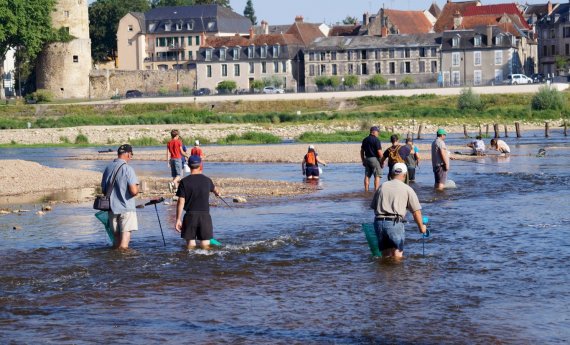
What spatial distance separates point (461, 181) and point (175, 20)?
10520 centimetres

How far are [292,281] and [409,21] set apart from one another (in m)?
107

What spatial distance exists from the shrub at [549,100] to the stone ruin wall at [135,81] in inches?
1874

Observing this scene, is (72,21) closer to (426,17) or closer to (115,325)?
(426,17)

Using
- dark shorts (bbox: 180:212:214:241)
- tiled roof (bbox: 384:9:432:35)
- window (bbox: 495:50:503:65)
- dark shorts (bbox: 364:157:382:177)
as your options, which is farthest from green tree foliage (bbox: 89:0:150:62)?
dark shorts (bbox: 180:212:214:241)

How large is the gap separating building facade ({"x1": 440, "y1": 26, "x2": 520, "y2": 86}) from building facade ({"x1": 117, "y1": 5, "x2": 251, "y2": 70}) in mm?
32232

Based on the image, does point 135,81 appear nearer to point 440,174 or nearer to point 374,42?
point 374,42

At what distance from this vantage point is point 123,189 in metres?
16.6

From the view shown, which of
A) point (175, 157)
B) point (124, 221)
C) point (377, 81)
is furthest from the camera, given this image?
point (377, 81)

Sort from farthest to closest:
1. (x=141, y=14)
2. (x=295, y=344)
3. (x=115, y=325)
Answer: (x=141, y=14) < (x=115, y=325) < (x=295, y=344)

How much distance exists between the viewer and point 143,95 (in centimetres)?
11288

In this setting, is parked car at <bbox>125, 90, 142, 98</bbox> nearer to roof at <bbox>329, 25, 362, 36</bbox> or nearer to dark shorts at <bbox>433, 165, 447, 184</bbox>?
roof at <bbox>329, 25, 362, 36</bbox>

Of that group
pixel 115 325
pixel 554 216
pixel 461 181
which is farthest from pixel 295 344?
pixel 461 181

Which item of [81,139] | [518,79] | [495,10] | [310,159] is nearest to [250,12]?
[495,10]

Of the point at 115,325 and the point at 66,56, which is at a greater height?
the point at 66,56
